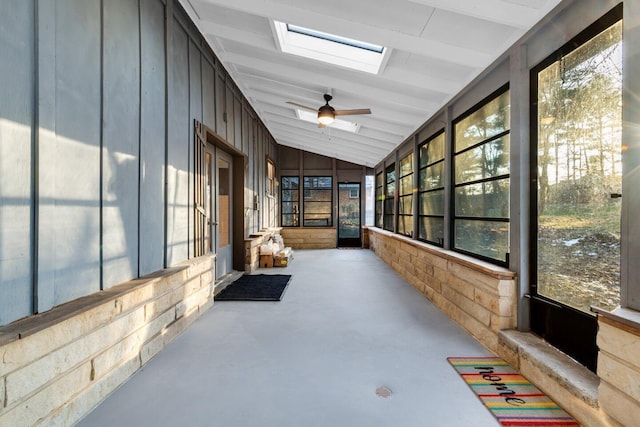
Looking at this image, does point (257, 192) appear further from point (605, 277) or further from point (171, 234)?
point (605, 277)

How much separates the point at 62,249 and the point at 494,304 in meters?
3.35

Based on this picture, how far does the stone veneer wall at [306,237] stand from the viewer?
391 inches

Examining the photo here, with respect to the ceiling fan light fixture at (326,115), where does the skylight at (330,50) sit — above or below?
above

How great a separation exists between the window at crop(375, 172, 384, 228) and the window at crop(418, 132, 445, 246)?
3577 millimetres

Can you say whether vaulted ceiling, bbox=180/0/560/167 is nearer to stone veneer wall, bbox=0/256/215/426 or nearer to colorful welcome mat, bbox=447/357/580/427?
colorful welcome mat, bbox=447/357/580/427

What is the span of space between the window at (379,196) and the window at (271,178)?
337 centimetres

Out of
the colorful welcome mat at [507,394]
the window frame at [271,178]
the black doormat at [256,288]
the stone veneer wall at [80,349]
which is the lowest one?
the colorful welcome mat at [507,394]

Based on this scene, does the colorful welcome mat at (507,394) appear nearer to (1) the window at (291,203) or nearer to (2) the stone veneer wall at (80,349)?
(2) the stone veneer wall at (80,349)

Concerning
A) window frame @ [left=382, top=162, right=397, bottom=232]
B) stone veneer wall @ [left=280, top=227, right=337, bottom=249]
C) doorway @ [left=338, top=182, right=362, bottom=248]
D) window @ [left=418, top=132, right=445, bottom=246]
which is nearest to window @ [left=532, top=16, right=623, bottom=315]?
window @ [left=418, top=132, right=445, bottom=246]

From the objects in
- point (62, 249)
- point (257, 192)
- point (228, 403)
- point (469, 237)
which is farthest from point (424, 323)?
point (257, 192)

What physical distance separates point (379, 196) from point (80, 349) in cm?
836

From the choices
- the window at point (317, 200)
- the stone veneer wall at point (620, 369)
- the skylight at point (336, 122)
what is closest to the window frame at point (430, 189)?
the skylight at point (336, 122)

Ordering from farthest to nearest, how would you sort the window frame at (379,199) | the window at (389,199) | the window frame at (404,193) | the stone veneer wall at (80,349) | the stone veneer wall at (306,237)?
the stone veneer wall at (306,237) → the window frame at (379,199) → the window at (389,199) → the window frame at (404,193) → the stone veneer wall at (80,349)

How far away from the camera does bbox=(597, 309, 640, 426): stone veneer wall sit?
142cm
